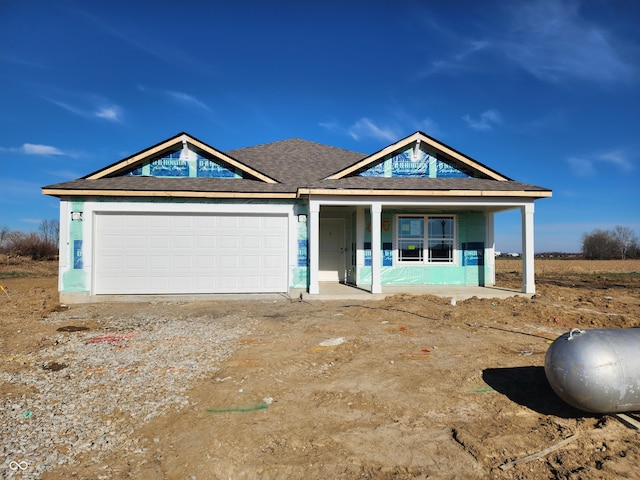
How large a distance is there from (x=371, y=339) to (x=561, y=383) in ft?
11.5

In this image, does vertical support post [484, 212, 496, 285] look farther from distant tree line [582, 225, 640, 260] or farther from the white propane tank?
distant tree line [582, 225, 640, 260]

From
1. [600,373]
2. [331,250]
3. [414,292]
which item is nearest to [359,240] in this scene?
[331,250]

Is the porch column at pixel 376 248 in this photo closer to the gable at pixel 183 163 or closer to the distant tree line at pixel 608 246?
the gable at pixel 183 163

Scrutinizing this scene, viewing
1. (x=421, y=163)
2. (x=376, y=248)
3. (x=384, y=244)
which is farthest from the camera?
(x=384, y=244)

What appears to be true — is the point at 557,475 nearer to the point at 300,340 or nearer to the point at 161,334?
the point at 300,340

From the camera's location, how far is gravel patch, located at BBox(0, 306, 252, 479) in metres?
3.36

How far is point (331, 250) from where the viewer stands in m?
14.6

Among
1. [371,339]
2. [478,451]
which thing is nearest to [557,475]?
[478,451]

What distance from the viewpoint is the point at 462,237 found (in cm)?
1338

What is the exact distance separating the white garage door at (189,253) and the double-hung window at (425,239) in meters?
3.98

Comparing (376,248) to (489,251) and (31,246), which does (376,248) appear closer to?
(489,251)

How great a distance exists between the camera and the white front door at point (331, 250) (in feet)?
47.8

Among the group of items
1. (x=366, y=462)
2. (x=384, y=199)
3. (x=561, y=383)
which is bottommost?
(x=366, y=462)

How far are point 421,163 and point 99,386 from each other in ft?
35.3
